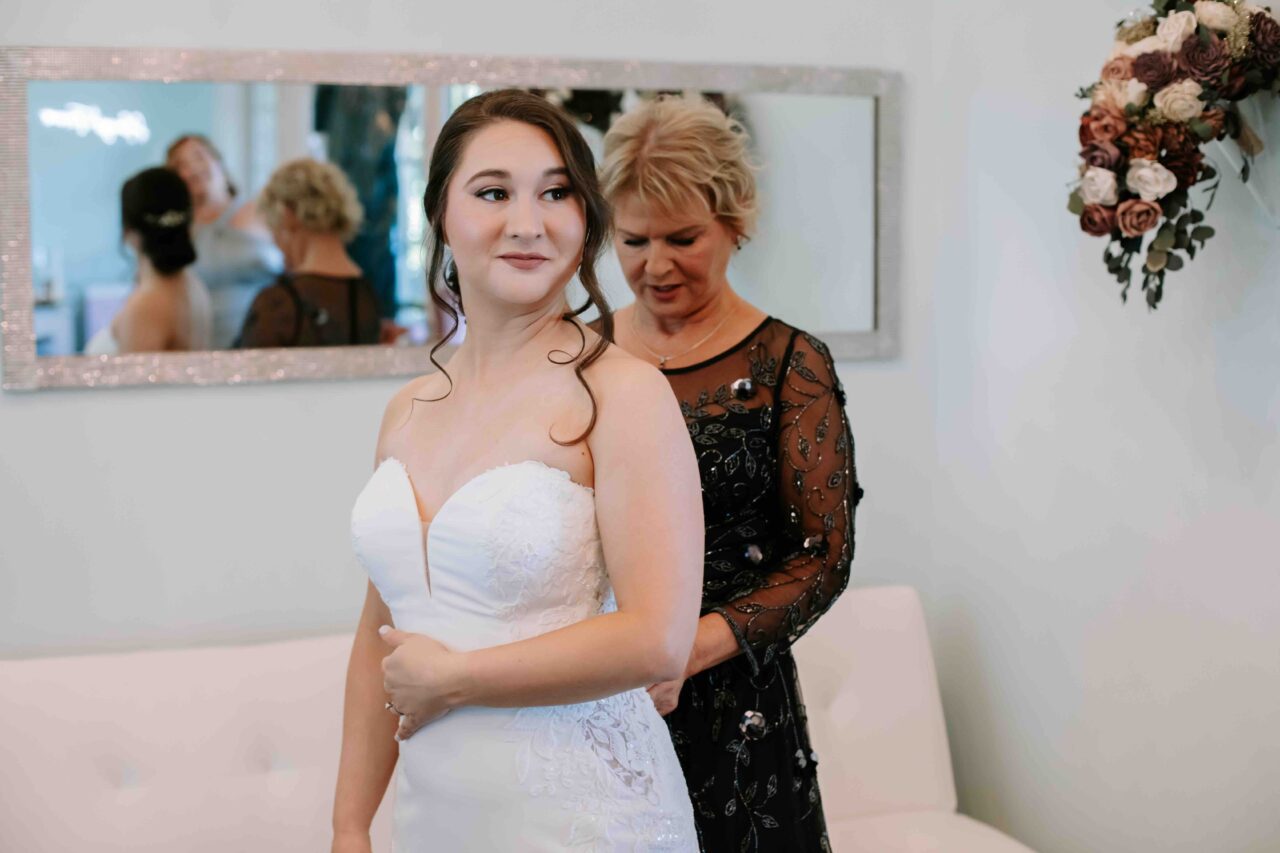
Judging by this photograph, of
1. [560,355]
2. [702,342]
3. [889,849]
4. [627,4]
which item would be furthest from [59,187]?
[889,849]

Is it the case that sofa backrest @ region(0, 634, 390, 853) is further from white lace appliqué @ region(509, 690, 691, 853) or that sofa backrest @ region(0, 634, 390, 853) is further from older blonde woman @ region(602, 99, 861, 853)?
white lace appliqué @ region(509, 690, 691, 853)

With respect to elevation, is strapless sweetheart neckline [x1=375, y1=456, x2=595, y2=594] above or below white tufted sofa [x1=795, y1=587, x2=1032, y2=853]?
above

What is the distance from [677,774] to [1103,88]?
1.35 m

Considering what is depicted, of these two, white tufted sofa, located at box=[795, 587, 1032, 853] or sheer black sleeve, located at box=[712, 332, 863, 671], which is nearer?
sheer black sleeve, located at box=[712, 332, 863, 671]

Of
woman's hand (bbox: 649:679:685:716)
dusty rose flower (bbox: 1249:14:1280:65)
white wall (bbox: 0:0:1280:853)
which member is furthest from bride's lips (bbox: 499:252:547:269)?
white wall (bbox: 0:0:1280:853)

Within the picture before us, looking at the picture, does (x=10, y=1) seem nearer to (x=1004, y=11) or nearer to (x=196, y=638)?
(x=196, y=638)

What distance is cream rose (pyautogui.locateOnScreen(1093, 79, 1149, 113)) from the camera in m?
2.06

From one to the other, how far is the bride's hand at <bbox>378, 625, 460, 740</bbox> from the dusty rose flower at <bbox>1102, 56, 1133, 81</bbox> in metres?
1.44

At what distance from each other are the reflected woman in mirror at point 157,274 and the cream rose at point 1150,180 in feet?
6.13

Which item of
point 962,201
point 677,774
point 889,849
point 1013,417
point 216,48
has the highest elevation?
point 216,48

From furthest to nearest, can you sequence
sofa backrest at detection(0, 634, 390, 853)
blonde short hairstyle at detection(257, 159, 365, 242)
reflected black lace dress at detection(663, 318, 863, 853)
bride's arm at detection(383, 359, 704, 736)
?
blonde short hairstyle at detection(257, 159, 365, 242)
sofa backrest at detection(0, 634, 390, 853)
reflected black lace dress at detection(663, 318, 863, 853)
bride's arm at detection(383, 359, 704, 736)

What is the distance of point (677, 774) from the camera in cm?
150

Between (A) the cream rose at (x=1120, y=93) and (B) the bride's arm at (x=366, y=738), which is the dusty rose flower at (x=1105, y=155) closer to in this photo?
(A) the cream rose at (x=1120, y=93)

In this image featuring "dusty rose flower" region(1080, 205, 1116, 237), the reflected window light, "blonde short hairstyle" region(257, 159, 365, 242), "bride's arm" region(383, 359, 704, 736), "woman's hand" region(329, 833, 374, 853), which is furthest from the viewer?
"blonde short hairstyle" region(257, 159, 365, 242)
